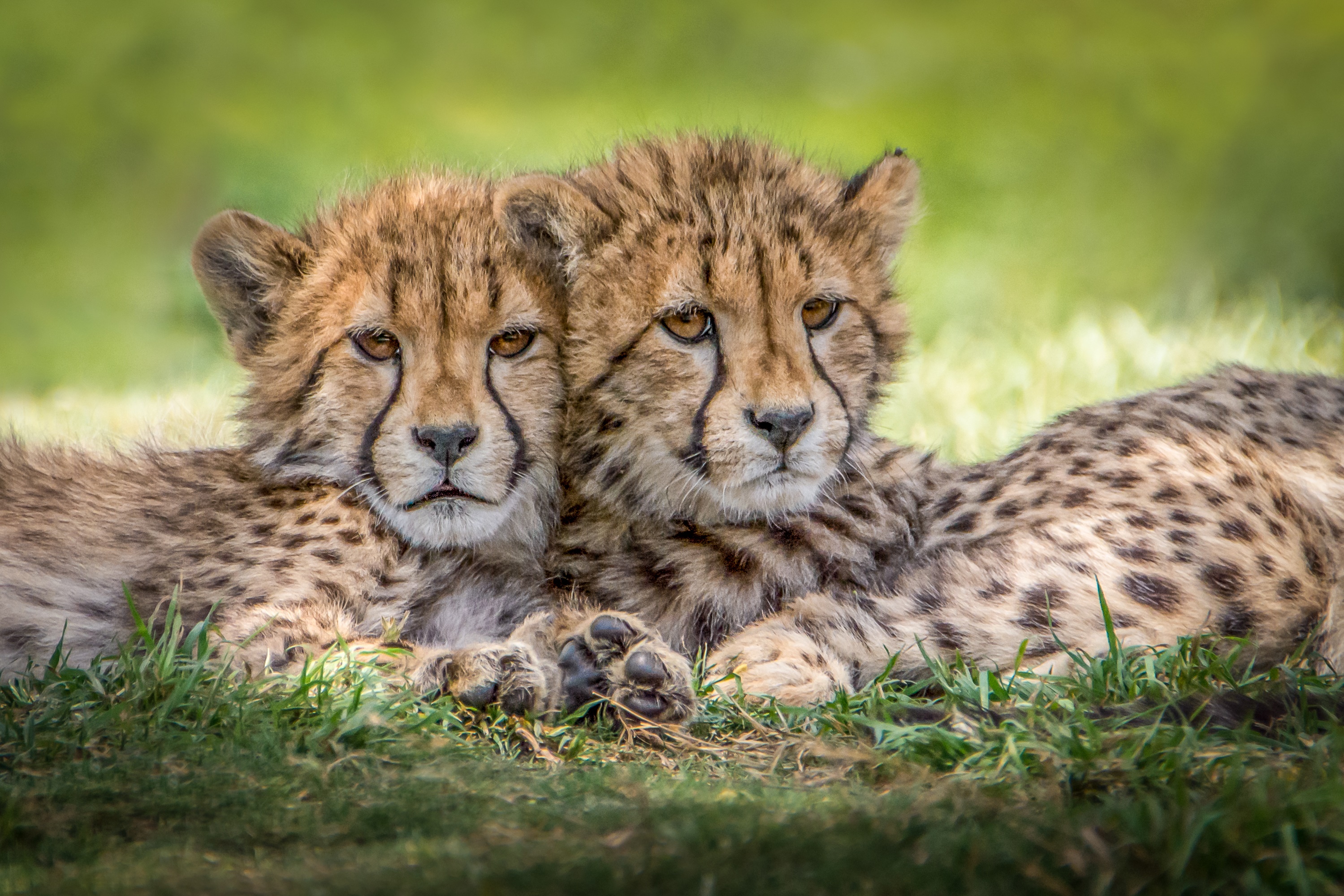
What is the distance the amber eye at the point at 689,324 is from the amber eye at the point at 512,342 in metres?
0.26

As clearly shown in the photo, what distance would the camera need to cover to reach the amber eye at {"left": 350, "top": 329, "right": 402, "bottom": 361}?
2.61 m

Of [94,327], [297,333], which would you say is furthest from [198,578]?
[94,327]

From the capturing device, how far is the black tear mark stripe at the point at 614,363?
2637mm

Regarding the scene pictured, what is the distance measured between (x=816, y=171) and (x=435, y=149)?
5034 millimetres

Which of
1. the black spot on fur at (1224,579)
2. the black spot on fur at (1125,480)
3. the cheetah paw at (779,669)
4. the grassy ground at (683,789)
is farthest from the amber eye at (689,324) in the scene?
the black spot on fur at (1224,579)

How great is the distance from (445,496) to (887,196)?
116 centimetres

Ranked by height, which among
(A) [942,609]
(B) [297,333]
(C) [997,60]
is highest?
(C) [997,60]

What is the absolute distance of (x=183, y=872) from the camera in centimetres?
155

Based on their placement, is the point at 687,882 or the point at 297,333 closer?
the point at 687,882

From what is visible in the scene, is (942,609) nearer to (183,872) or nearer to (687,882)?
(687,882)

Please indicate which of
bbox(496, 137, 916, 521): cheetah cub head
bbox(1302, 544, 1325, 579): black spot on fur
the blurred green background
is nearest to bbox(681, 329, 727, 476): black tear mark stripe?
bbox(496, 137, 916, 521): cheetah cub head

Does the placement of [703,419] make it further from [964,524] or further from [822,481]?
[964,524]

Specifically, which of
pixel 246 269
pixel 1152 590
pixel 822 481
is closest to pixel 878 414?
pixel 822 481

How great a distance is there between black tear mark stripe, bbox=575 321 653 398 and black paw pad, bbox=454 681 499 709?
2.13 ft
